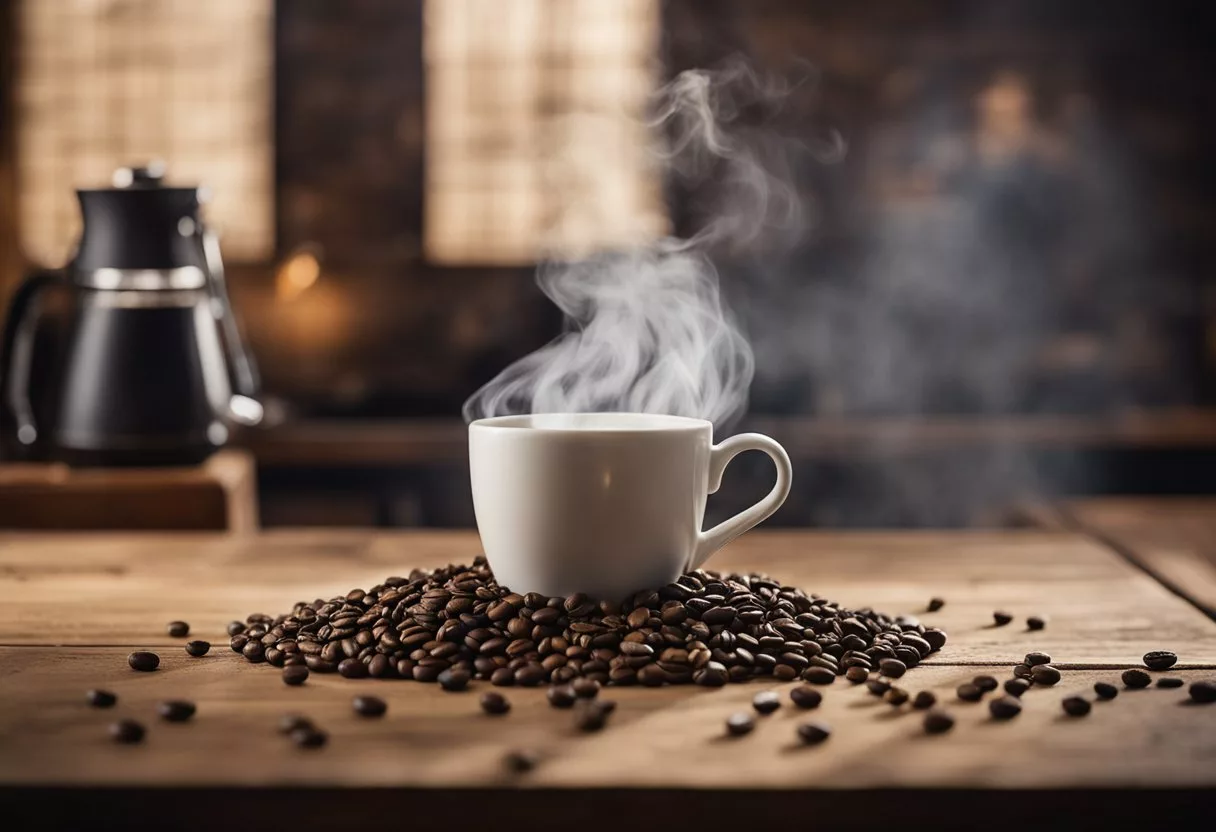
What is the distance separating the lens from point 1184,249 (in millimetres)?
4168

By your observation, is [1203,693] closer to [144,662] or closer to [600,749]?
[600,749]

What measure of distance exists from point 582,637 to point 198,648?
274mm

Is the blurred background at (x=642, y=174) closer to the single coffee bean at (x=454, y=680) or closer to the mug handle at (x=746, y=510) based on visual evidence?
the mug handle at (x=746, y=510)

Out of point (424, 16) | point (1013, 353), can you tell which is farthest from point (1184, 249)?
point (424, 16)

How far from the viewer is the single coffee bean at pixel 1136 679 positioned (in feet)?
2.49

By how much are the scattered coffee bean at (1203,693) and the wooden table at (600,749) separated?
1 centimetres

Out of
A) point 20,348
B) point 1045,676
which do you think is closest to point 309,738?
point 1045,676

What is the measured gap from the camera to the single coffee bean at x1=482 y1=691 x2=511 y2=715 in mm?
700

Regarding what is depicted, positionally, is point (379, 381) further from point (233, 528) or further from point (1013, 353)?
point (233, 528)

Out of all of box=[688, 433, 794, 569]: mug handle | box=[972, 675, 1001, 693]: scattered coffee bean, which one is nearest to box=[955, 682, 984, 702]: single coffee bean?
box=[972, 675, 1001, 693]: scattered coffee bean

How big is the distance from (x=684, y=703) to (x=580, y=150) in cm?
364

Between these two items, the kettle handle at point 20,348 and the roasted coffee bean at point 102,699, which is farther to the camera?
the kettle handle at point 20,348

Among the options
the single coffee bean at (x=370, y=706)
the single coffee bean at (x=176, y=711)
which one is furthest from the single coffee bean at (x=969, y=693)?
the single coffee bean at (x=176, y=711)

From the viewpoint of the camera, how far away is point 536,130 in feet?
13.9
